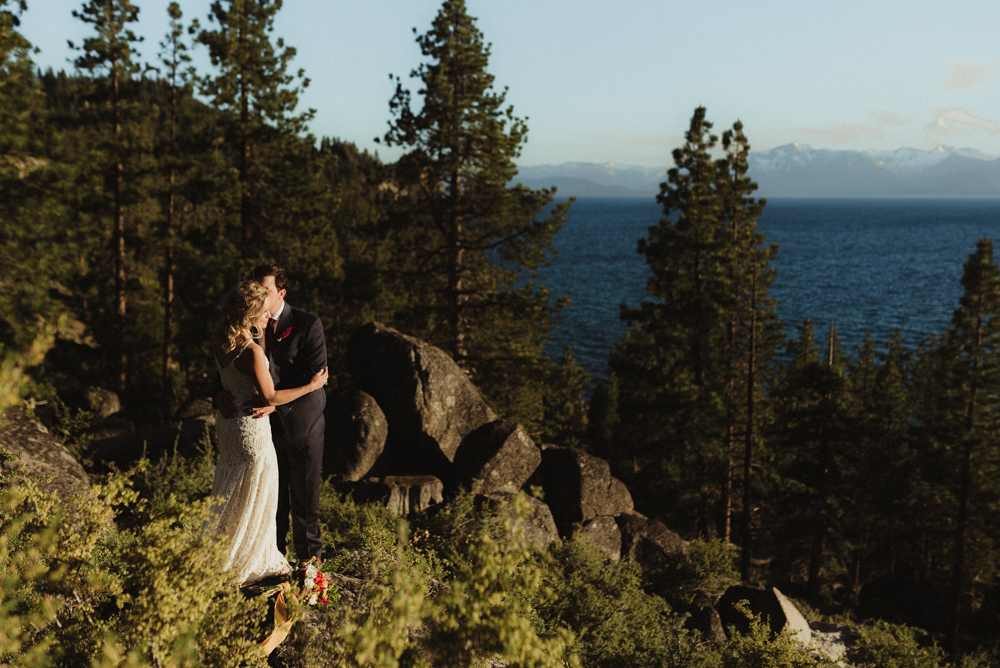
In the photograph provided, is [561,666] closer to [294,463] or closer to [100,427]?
[294,463]

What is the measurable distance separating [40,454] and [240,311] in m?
4.27

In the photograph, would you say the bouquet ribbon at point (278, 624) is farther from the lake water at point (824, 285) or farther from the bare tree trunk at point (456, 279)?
the lake water at point (824, 285)

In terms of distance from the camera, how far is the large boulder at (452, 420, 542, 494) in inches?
473

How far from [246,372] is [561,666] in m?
3.15

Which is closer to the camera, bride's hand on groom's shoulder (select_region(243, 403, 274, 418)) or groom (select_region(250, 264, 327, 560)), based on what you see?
bride's hand on groom's shoulder (select_region(243, 403, 274, 418))

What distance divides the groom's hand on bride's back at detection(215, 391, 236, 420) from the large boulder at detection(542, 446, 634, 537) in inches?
355

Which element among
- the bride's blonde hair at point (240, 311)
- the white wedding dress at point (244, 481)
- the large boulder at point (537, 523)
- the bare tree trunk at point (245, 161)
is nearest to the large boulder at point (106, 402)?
the bare tree trunk at point (245, 161)

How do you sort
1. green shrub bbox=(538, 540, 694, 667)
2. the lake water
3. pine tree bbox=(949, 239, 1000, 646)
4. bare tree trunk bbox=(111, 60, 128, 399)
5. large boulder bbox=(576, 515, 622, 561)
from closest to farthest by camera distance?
green shrub bbox=(538, 540, 694, 667) < large boulder bbox=(576, 515, 622, 561) < bare tree trunk bbox=(111, 60, 128, 399) < pine tree bbox=(949, 239, 1000, 646) < the lake water

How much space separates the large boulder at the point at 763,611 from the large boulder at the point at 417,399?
602cm

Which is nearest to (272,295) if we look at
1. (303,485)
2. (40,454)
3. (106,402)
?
(303,485)

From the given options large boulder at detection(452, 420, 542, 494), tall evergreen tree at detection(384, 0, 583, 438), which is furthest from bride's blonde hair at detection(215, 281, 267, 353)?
tall evergreen tree at detection(384, 0, 583, 438)

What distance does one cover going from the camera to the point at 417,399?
13031 millimetres

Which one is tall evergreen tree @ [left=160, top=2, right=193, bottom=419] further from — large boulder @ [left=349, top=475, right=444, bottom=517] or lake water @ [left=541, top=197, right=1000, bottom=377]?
lake water @ [left=541, top=197, right=1000, bottom=377]

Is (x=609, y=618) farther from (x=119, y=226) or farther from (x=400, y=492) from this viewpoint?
(x=119, y=226)
